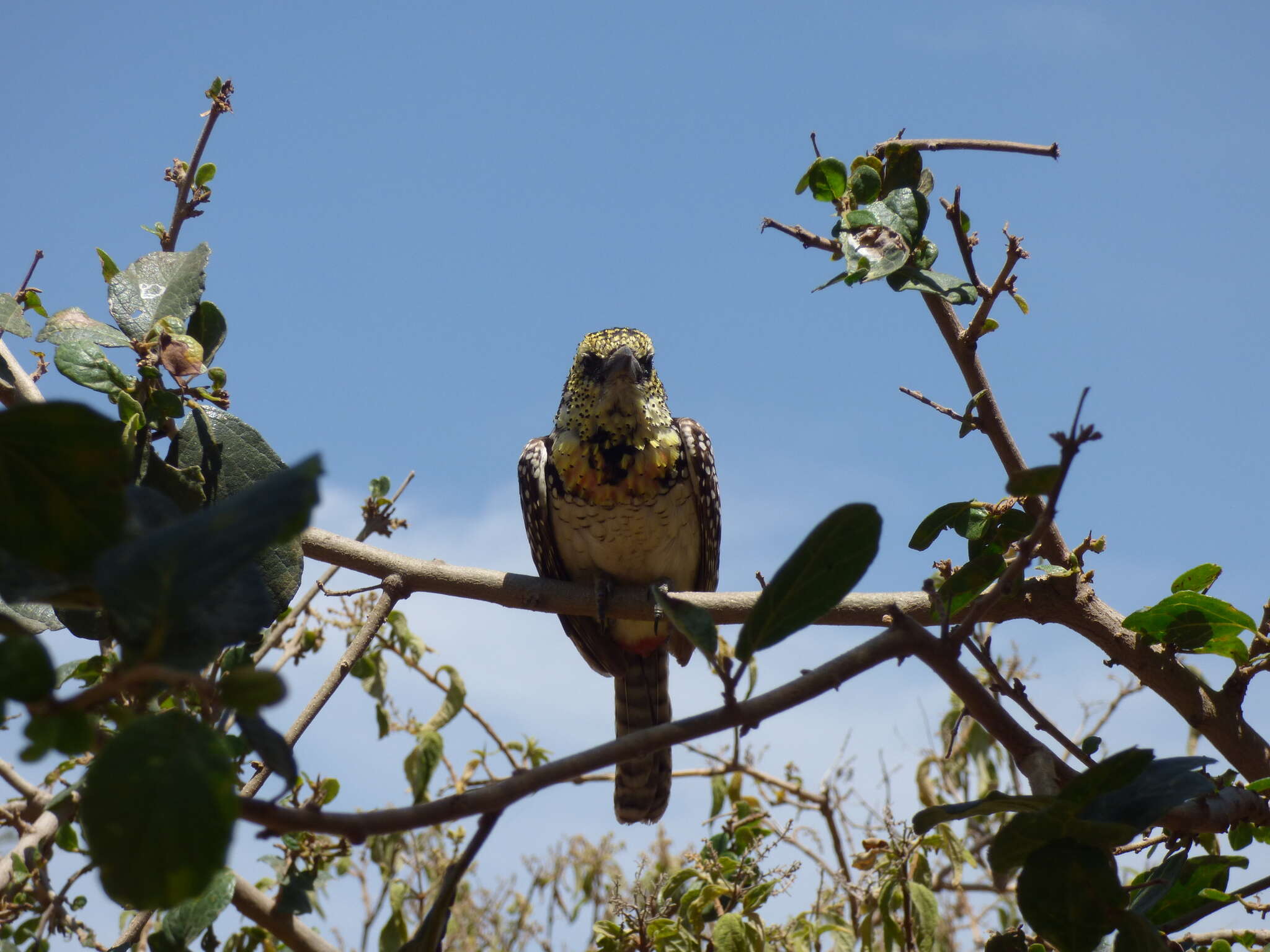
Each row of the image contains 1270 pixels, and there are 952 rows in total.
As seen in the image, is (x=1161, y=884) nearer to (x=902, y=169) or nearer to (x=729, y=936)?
(x=729, y=936)

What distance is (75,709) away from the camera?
0.89 metres

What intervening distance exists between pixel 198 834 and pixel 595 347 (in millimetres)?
4264

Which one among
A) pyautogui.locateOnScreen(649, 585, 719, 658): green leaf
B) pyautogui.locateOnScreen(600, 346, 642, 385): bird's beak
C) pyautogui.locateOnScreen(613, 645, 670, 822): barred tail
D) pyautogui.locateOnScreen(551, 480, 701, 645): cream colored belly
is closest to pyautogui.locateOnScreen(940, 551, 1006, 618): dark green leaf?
pyautogui.locateOnScreen(649, 585, 719, 658): green leaf

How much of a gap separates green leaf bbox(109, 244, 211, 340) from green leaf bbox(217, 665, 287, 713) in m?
1.59

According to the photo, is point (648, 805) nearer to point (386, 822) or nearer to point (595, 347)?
point (595, 347)

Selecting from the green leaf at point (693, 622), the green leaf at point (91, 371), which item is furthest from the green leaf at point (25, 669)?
the green leaf at point (91, 371)

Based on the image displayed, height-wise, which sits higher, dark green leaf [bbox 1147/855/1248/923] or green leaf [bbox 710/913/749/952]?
green leaf [bbox 710/913/749/952]

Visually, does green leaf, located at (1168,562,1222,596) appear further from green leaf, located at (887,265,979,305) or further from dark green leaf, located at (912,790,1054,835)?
dark green leaf, located at (912,790,1054,835)

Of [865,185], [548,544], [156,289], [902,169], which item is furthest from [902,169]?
[548,544]

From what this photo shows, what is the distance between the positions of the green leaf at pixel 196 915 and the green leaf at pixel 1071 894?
4.90 ft

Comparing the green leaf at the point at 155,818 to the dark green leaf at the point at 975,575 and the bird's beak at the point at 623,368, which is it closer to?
the dark green leaf at the point at 975,575

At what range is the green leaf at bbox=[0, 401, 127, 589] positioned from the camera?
0.95 meters

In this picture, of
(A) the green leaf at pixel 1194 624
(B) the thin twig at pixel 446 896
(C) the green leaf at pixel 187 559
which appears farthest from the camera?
(A) the green leaf at pixel 1194 624

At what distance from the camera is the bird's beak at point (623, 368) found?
4.76m
